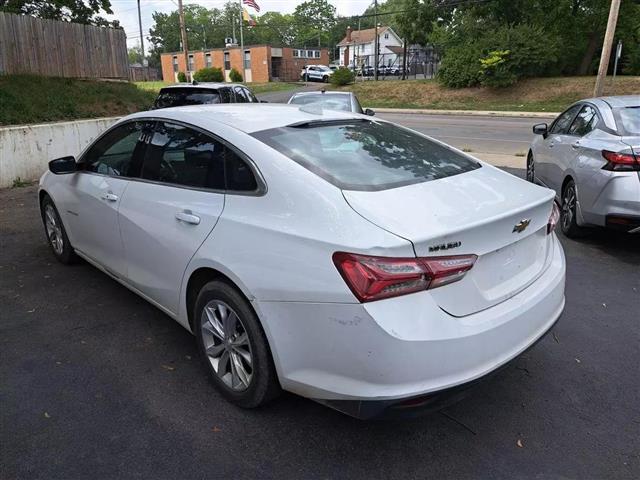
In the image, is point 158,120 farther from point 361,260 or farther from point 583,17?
point 583,17

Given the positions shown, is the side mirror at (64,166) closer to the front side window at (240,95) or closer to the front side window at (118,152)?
the front side window at (118,152)

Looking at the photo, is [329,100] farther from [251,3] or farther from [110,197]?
[251,3]

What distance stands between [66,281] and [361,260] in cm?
349

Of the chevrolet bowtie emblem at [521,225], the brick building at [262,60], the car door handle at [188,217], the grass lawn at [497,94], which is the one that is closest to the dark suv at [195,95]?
the car door handle at [188,217]

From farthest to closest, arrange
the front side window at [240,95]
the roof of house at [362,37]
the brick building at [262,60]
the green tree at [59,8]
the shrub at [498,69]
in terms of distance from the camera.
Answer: the roof of house at [362,37], the brick building at [262,60], the shrub at [498,69], the green tree at [59,8], the front side window at [240,95]

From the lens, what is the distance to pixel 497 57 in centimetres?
3142

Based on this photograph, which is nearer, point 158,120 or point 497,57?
point 158,120

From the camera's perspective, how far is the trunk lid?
2307 mm

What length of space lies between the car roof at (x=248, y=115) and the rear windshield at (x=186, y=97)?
7012mm

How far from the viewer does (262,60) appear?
6047 centimetres

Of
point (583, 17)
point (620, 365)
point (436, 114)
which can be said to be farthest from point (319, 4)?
point (620, 365)

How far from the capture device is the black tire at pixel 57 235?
489 centimetres

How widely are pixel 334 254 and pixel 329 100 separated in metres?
9.74

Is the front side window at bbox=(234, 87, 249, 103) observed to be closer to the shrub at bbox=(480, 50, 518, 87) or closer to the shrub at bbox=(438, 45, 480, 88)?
the shrub at bbox=(480, 50, 518, 87)
